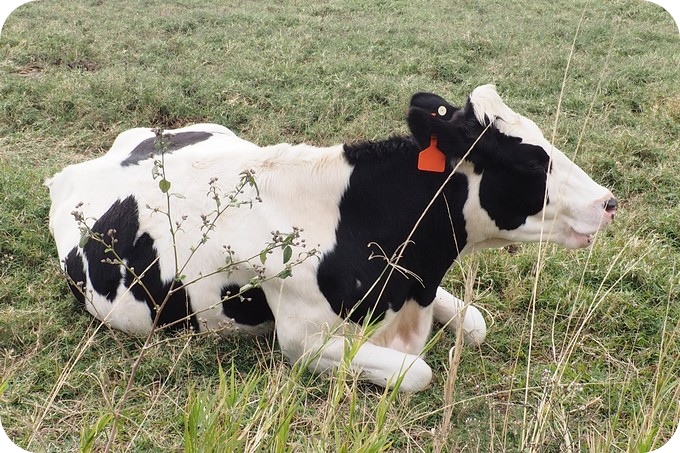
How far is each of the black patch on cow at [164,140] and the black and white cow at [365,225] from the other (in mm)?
525

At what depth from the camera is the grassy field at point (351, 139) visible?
3.22m

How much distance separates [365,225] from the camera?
3.95 metres

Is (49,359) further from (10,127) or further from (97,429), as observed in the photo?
(10,127)

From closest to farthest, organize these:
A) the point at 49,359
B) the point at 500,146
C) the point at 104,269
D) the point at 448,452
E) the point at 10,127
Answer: the point at 448,452 → the point at 500,146 → the point at 49,359 → the point at 104,269 → the point at 10,127

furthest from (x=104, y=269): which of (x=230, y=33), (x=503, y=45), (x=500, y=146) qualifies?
(x=503, y=45)

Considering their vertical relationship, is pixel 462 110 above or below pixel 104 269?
above

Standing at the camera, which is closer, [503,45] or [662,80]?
[662,80]

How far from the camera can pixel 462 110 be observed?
3859 mm

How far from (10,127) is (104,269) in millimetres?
3709

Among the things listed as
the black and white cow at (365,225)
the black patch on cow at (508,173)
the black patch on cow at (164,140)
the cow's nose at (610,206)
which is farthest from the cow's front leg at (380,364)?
the black patch on cow at (164,140)

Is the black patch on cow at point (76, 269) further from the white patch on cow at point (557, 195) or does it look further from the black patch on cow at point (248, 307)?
the white patch on cow at point (557, 195)

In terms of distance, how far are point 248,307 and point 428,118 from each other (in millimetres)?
1453

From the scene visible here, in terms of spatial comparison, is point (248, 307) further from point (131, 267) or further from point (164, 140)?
point (164, 140)

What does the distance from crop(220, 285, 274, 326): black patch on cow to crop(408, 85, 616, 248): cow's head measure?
1.23 meters
